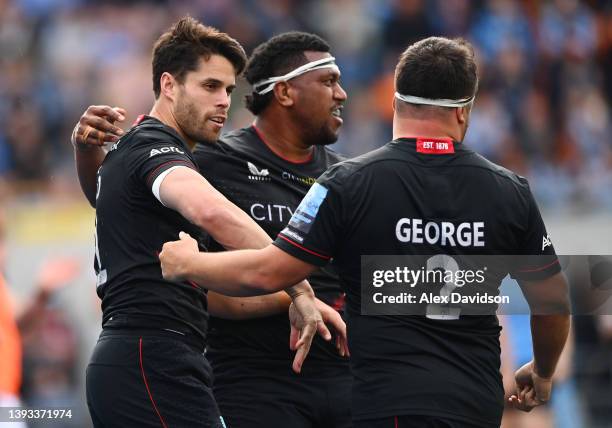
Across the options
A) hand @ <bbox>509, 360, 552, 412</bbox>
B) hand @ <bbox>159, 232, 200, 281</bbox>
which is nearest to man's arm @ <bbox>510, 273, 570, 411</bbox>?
hand @ <bbox>509, 360, 552, 412</bbox>

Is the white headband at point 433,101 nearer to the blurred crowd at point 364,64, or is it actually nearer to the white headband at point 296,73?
the white headband at point 296,73

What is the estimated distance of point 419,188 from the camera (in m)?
4.50

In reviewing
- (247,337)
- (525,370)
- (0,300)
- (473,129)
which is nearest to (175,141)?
(247,337)

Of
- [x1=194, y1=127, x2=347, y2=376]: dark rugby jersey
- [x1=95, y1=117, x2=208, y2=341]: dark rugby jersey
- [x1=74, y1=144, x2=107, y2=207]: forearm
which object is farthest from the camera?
[x1=194, y1=127, x2=347, y2=376]: dark rugby jersey

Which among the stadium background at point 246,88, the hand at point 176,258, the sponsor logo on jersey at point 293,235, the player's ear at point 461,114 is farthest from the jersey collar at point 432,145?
the stadium background at point 246,88

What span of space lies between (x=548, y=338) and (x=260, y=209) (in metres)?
1.81

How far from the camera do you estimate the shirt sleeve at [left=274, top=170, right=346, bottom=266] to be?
4.48m

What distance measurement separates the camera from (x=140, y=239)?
493 centimetres

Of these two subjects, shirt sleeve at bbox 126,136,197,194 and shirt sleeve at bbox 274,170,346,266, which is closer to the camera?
shirt sleeve at bbox 274,170,346,266

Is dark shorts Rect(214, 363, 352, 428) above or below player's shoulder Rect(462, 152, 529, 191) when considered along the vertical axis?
below

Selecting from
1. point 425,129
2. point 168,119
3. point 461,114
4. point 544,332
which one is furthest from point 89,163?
point 544,332

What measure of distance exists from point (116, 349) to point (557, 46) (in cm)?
1110

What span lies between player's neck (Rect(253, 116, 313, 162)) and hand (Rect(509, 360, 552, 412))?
6.08 feet

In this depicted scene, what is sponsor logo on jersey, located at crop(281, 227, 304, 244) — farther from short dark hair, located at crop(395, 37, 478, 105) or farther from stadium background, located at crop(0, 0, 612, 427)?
stadium background, located at crop(0, 0, 612, 427)
